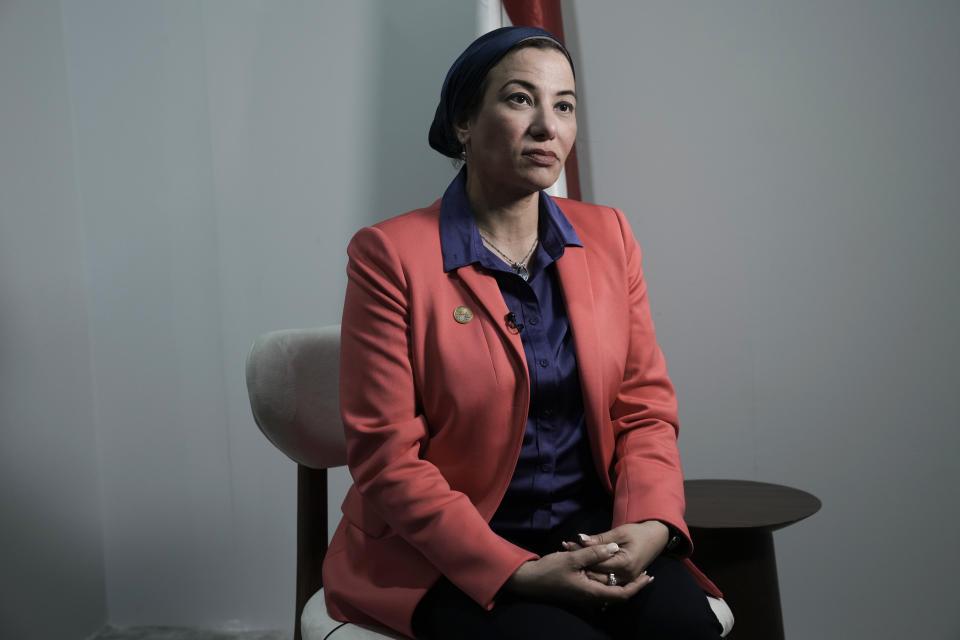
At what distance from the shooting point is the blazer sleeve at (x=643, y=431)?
1345mm

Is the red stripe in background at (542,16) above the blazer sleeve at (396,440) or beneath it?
above

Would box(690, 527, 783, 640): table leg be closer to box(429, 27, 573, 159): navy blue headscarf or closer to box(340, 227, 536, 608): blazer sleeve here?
box(340, 227, 536, 608): blazer sleeve

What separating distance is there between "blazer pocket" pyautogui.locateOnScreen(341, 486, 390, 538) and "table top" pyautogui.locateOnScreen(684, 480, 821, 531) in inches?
25.3

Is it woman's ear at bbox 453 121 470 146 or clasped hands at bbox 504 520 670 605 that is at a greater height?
woman's ear at bbox 453 121 470 146

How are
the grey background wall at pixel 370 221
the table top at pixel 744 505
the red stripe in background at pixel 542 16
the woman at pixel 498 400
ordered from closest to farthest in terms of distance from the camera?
the woman at pixel 498 400, the table top at pixel 744 505, the red stripe in background at pixel 542 16, the grey background wall at pixel 370 221

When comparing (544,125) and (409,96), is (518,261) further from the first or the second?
(409,96)

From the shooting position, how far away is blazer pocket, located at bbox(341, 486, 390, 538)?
4.62ft

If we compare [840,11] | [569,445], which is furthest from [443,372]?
[840,11]

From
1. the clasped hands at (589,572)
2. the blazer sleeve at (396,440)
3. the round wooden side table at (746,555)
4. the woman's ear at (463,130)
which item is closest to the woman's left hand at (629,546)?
the clasped hands at (589,572)

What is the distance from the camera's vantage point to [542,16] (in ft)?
6.88

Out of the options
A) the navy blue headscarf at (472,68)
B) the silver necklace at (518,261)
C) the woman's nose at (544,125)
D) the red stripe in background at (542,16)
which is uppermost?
the red stripe in background at (542,16)

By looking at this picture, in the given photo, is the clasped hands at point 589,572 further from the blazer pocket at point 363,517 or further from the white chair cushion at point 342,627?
the blazer pocket at point 363,517

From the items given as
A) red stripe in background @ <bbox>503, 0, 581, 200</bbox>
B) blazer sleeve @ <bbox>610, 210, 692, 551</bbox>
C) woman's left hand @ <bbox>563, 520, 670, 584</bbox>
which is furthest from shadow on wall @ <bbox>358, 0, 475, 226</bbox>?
woman's left hand @ <bbox>563, 520, 670, 584</bbox>

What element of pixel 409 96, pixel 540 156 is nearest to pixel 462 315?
pixel 540 156
